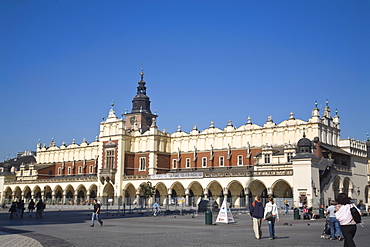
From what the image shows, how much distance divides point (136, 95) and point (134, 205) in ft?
76.5

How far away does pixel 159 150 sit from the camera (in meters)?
66.4

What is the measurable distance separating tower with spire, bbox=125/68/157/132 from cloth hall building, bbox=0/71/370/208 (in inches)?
6.9

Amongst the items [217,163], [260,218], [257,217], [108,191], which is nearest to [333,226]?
[260,218]

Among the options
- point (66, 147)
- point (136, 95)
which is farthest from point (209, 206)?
point (66, 147)

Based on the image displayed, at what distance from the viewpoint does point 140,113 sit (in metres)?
72.9

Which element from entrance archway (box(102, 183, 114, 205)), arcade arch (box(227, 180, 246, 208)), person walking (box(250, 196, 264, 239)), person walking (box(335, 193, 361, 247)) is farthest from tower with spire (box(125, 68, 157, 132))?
person walking (box(335, 193, 361, 247))

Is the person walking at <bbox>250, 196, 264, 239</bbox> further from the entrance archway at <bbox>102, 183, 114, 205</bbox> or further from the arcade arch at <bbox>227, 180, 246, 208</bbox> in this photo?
the entrance archway at <bbox>102, 183, 114, 205</bbox>

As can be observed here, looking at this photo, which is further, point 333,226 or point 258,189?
point 258,189

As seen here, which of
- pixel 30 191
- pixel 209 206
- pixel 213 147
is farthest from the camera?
pixel 30 191

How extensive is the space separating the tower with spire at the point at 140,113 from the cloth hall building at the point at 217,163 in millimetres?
175

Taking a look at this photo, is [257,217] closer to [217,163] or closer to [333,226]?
[333,226]

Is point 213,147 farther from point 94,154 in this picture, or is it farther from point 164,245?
point 164,245

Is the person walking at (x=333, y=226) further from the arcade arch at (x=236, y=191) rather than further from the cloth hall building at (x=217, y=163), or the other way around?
the arcade arch at (x=236, y=191)

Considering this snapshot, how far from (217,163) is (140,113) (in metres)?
18.0
